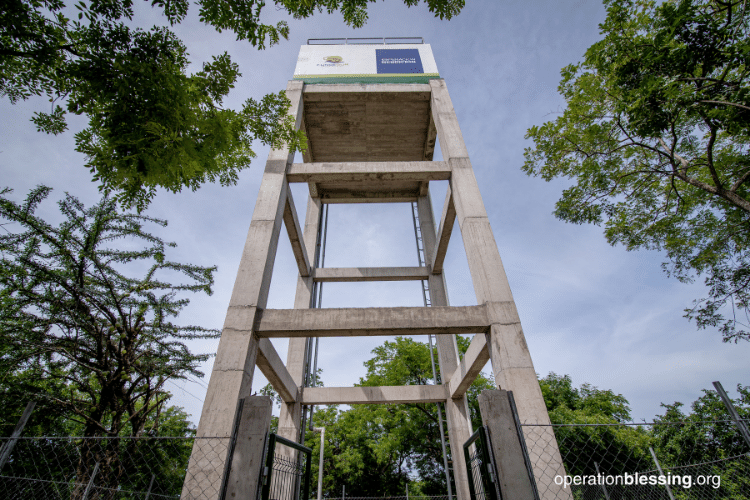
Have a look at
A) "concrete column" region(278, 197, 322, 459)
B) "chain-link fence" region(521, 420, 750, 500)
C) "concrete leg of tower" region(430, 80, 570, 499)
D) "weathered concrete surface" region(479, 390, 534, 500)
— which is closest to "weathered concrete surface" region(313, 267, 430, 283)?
"concrete column" region(278, 197, 322, 459)

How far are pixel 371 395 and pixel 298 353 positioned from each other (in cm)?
257

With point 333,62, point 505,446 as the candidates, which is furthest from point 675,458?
point 333,62

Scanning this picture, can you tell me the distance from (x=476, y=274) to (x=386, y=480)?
24.0 metres

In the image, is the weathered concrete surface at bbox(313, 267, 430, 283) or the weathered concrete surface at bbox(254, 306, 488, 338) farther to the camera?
the weathered concrete surface at bbox(313, 267, 430, 283)

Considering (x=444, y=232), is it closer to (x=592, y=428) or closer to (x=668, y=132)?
(x=668, y=132)

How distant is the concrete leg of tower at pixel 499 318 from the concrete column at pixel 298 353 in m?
5.87

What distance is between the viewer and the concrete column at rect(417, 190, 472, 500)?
9094mm

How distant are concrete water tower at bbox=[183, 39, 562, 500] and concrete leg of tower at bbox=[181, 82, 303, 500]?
20 mm

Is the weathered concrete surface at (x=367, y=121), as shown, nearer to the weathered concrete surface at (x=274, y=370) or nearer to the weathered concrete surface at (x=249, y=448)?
the weathered concrete surface at (x=274, y=370)

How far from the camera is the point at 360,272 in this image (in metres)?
12.3

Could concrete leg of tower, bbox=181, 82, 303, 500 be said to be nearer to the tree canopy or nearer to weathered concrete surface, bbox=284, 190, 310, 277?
weathered concrete surface, bbox=284, 190, 310, 277

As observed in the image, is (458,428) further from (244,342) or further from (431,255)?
Answer: (244,342)

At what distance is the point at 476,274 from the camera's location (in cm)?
745

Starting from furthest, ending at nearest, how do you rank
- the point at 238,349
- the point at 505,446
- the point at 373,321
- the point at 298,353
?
the point at 298,353, the point at 373,321, the point at 238,349, the point at 505,446
